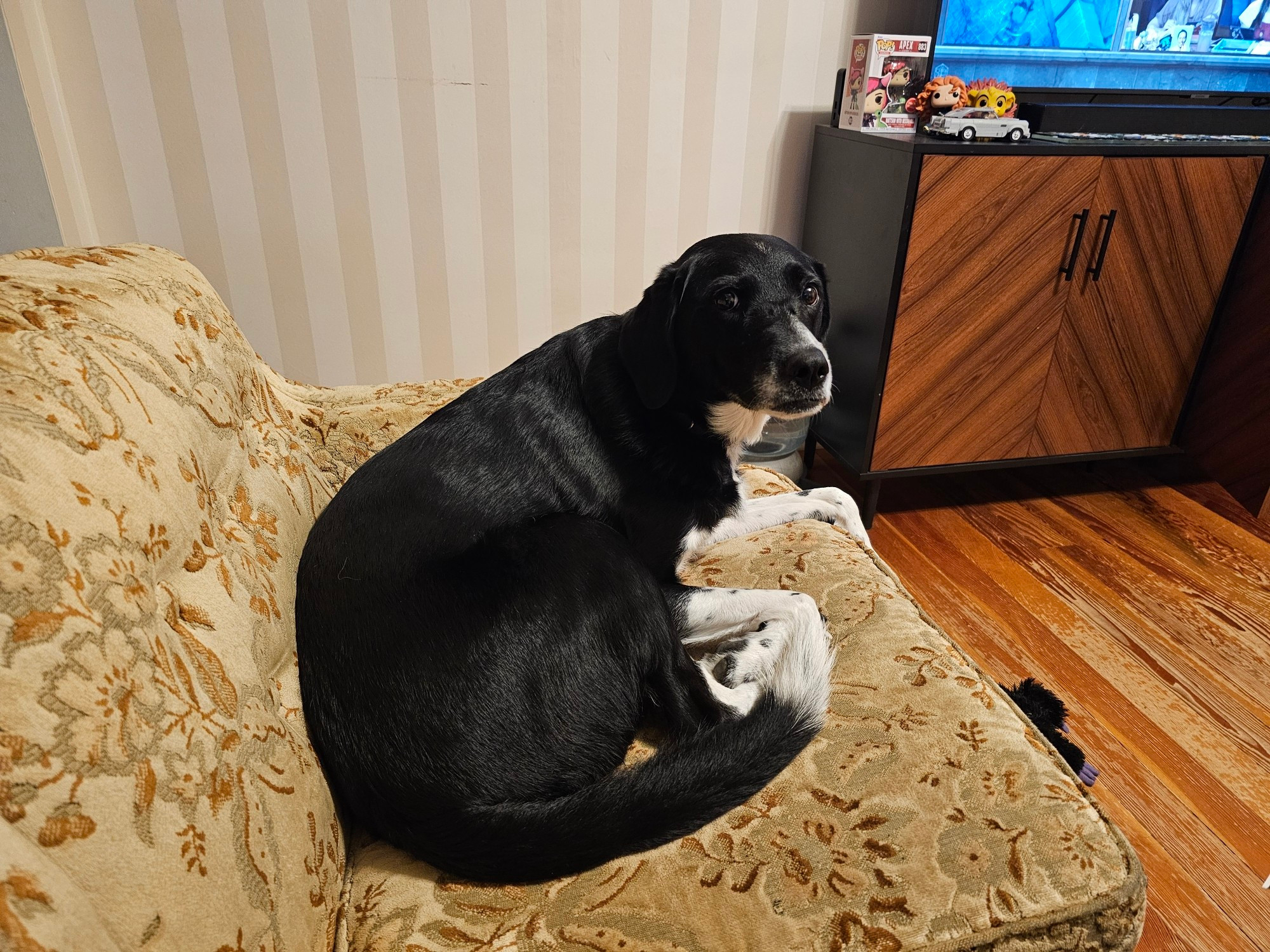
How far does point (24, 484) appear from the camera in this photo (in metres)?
0.61

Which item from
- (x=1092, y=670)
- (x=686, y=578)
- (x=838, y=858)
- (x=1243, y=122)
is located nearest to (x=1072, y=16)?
(x=1243, y=122)

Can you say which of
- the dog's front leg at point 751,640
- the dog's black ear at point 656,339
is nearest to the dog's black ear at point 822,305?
the dog's black ear at point 656,339

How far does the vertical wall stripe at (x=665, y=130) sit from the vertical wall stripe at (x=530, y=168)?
0.30 m

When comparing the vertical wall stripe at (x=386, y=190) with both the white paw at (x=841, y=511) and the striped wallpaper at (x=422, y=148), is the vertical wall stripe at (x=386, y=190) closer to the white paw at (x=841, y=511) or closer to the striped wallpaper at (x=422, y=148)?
the striped wallpaper at (x=422, y=148)

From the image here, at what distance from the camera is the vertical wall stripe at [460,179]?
1.99m

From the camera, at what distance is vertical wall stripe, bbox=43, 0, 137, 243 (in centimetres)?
180

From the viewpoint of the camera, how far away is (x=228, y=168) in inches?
78.7

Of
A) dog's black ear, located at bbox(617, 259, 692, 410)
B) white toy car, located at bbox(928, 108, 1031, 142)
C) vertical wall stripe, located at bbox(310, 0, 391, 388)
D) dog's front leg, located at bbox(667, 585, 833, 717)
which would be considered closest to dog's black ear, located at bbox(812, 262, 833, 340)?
dog's black ear, located at bbox(617, 259, 692, 410)

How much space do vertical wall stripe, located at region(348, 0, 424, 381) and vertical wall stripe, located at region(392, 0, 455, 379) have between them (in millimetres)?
14

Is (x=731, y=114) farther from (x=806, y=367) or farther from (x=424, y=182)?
(x=806, y=367)

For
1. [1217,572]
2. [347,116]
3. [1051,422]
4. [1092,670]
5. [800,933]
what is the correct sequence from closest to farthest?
[800,933] → [1092,670] → [347,116] → [1217,572] → [1051,422]

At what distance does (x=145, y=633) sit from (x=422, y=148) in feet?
5.74

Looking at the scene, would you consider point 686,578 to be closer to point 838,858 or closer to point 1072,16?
point 838,858

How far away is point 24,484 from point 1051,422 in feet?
7.83
